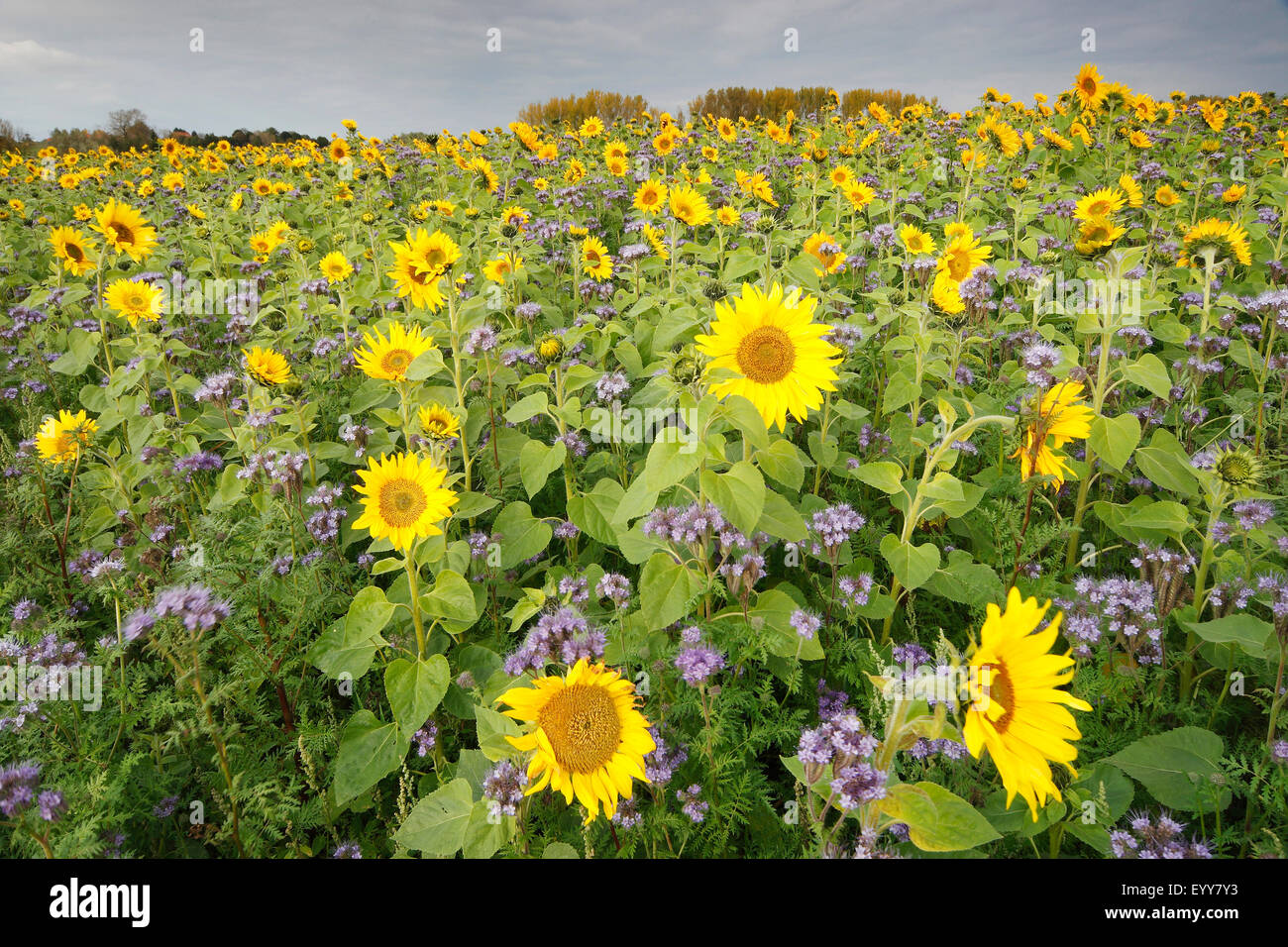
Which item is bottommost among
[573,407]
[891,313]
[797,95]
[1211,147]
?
[573,407]

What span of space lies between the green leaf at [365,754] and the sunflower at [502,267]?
3253mm

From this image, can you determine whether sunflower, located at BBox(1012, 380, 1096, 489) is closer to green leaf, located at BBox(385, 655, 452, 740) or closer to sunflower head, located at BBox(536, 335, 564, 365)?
sunflower head, located at BBox(536, 335, 564, 365)

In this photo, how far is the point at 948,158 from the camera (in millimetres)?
9008

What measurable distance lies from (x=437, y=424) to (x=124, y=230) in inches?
172

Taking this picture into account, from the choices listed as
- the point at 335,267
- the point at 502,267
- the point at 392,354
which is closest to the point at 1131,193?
the point at 502,267

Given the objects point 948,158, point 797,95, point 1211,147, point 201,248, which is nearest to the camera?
point 1211,147

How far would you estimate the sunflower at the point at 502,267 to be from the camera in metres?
4.77

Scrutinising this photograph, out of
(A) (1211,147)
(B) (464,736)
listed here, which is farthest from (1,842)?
(A) (1211,147)

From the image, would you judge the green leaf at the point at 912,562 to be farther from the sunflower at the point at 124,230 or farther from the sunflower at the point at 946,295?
the sunflower at the point at 124,230

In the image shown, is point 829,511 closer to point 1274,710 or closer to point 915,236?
point 1274,710

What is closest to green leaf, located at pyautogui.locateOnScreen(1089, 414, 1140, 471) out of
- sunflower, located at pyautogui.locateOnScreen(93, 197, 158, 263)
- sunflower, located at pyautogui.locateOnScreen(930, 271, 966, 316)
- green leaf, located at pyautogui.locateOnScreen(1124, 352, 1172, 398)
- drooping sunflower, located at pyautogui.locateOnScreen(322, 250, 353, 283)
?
green leaf, located at pyautogui.locateOnScreen(1124, 352, 1172, 398)

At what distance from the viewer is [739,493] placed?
2309mm

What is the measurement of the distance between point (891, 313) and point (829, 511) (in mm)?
2008

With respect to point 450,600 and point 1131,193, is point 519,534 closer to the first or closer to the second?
point 450,600
